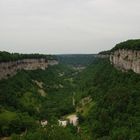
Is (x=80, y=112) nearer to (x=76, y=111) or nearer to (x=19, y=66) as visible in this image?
(x=76, y=111)

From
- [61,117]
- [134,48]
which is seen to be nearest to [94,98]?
[61,117]

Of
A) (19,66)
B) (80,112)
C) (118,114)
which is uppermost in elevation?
(19,66)

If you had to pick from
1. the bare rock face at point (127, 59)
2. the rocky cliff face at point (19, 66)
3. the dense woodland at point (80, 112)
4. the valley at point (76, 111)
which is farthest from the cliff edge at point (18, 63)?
the bare rock face at point (127, 59)

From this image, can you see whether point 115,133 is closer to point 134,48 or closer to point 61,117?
point 61,117

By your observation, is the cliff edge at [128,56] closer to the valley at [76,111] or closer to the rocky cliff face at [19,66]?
the valley at [76,111]

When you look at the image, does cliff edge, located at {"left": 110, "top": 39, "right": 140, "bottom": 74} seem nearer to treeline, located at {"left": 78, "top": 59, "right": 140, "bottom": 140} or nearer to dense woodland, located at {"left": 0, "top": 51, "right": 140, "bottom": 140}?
dense woodland, located at {"left": 0, "top": 51, "right": 140, "bottom": 140}

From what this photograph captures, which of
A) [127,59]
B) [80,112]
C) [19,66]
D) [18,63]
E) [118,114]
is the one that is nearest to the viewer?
[118,114]

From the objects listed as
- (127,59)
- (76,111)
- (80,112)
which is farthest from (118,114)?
(127,59)
